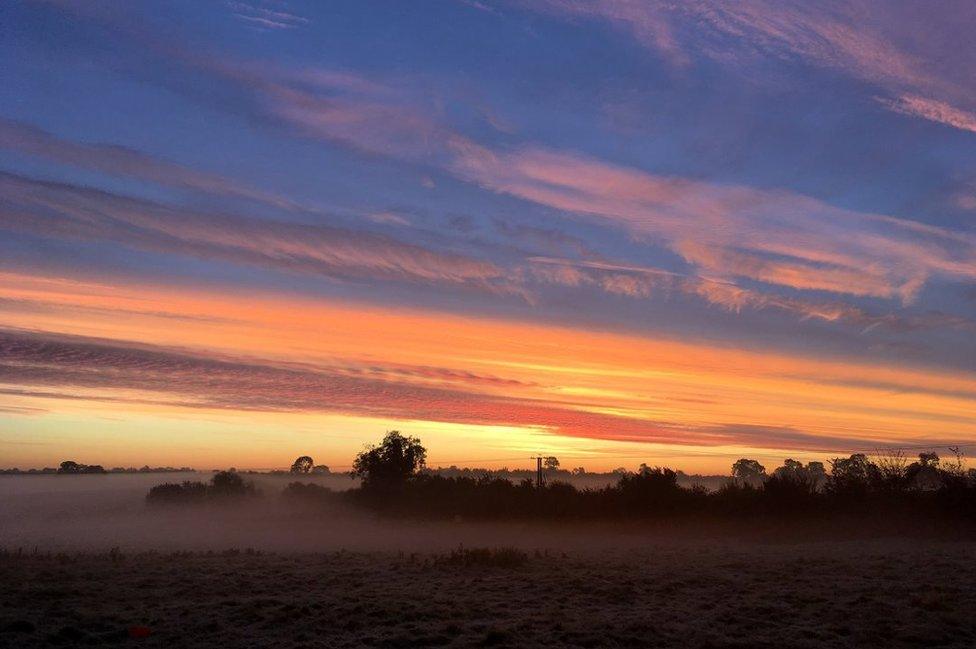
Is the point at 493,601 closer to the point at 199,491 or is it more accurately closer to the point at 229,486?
the point at 199,491

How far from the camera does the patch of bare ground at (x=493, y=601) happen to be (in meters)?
11.1

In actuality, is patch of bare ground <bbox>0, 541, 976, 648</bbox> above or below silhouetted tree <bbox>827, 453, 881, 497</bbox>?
below

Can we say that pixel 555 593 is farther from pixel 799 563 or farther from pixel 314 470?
pixel 314 470

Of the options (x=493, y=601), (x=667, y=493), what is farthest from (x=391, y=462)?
(x=493, y=601)

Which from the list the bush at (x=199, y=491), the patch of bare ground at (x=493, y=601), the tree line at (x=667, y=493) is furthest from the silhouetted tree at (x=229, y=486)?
the patch of bare ground at (x=493, y=601)

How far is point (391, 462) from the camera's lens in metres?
50.2

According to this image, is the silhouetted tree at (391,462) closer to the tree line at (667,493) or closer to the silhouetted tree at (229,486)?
the tree line at (667,493)

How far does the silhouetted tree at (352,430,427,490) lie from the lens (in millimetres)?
50062

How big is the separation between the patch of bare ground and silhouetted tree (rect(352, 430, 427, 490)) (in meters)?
29.0


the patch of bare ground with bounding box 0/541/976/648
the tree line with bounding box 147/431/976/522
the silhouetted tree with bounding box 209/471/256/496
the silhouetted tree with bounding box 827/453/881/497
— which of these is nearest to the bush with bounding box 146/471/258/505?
the silhouetted tree with bounding box 209/471/256/496

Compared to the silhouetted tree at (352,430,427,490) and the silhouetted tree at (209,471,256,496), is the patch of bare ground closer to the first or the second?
the silhouetted tree at (352,430,427,490)

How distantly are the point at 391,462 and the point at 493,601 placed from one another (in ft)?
121

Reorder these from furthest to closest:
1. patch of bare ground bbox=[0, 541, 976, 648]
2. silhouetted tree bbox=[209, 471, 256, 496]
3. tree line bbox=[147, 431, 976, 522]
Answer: silhouetted tree bbox=[209, 471, 256, 496]
tree line bbox=[147, 431, 976, 522]
patch of bare ground bbox=[0, 541, 976, 648]

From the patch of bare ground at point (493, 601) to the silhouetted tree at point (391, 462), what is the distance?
28976 millimetres
